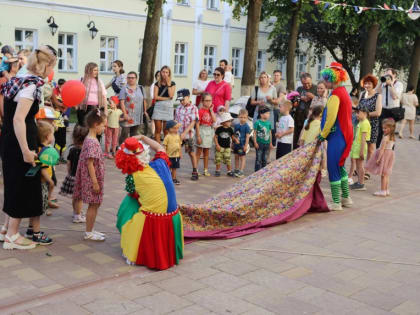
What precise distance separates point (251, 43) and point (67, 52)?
11272mm

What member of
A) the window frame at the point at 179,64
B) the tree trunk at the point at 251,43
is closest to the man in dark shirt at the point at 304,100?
the tree trunk at the point at 251,43

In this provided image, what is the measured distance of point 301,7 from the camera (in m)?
21.3

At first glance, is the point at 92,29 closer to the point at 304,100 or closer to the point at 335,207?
the point at 304,100

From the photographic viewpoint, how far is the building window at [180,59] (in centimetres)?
2856

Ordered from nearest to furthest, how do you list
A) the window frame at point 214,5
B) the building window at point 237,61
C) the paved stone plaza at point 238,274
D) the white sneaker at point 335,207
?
the paved stone plaza at point 238,274 → the white sneaker at point 335,207 → the window frame at point 214,5 → the building window at point 237,61

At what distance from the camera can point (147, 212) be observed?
5.23m

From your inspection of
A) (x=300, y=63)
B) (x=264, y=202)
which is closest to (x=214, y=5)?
(x=300, y=63)

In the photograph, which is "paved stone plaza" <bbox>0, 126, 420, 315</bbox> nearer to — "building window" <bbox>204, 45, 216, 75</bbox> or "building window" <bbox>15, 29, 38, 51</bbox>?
"building window" <bbox>15, 29, 38, 51</bbox>

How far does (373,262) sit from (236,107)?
7.40 meters

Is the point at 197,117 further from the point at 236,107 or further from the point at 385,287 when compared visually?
the point at 385,287

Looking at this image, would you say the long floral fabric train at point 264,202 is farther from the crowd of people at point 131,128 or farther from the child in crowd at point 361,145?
the child in crowd at point 361,145

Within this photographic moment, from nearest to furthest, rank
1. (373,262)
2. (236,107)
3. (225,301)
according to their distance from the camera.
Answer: (225,301)
(373,262)
(236,107)

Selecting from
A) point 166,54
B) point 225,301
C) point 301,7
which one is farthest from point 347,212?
point 166,54

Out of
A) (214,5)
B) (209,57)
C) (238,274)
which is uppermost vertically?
(214,5)
